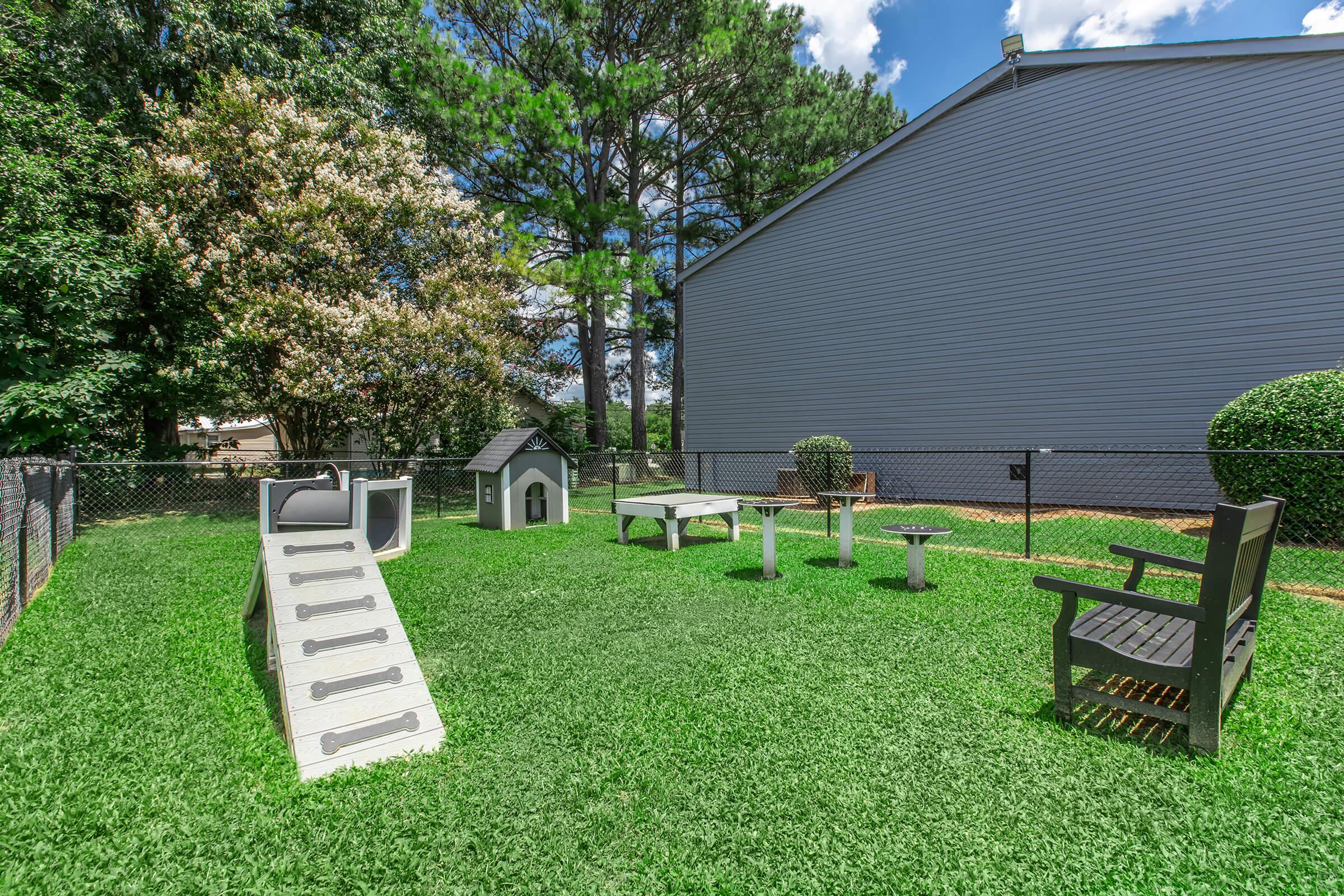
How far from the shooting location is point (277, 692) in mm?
3393

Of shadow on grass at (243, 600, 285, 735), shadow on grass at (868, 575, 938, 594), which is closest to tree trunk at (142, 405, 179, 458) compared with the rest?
shadow on grass at (243, 600, 285, 735)

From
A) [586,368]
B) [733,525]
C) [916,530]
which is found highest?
[586,368]

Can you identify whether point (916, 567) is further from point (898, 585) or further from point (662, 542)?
point (662, 542)

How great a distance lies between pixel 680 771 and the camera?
98.3 inches

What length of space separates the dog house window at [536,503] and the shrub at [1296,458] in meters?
A: 9.15

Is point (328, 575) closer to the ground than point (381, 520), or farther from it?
farther from it

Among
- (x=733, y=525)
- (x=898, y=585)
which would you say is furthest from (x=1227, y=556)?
(x=733, y=525)

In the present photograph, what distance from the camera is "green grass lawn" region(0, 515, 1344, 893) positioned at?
1.93 m

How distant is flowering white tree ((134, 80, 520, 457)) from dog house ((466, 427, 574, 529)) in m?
4.01

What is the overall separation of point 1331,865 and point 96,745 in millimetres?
4748

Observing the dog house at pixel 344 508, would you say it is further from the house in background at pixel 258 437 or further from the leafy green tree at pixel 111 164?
the leafy green tree at pixel 111 164

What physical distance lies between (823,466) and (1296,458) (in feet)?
21.1

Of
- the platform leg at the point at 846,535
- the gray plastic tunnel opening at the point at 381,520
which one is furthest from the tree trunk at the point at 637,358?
the platform leg at the point at 846,535

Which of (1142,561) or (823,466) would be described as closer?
(1142,561)
